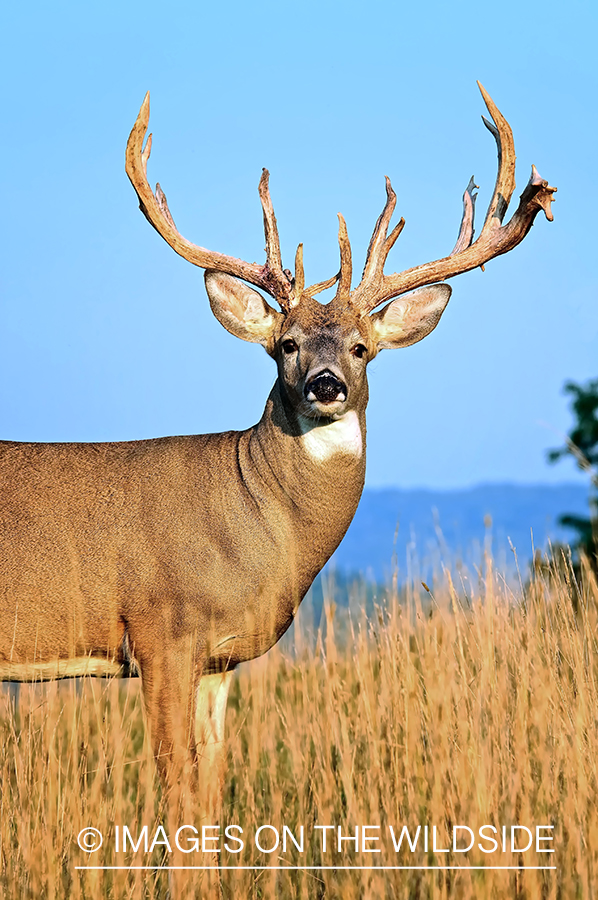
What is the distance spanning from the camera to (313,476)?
20.7 feet

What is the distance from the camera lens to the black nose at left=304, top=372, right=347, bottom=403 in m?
5.79

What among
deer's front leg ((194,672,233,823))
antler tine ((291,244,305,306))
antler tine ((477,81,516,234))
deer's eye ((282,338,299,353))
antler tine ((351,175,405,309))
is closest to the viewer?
deer's front leg ((194,672,233,823))

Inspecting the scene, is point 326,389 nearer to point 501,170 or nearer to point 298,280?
point 298,280

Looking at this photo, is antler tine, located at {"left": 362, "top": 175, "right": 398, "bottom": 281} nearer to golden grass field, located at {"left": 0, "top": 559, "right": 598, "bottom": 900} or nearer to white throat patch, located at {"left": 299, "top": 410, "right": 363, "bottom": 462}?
white throat patch, located at {"left": 299, "top": 410, "right": 363, "bottom": 462}

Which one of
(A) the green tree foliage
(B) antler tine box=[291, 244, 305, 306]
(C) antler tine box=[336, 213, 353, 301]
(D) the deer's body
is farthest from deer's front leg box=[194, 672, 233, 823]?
(A) the green tree foliage

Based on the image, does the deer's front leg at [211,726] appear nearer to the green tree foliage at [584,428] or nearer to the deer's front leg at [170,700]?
the deer's front leg at [170,700]

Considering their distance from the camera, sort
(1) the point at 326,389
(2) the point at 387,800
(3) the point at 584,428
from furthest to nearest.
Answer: (3) the point at 584,428 → (1) the point at 326,389 → (2) the point at 387,800

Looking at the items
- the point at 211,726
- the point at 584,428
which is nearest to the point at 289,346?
the point at 211,726

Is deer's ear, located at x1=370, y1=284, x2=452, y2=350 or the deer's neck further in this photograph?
deer's ear, located at x1=370, y1=284, x2=452, y2=350

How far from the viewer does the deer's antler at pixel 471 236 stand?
686 centimetres

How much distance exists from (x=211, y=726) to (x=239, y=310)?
2.41m

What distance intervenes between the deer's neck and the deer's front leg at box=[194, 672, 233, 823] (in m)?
0.85

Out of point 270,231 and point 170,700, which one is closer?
point 170,700

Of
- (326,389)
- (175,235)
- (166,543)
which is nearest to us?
(326,389)
